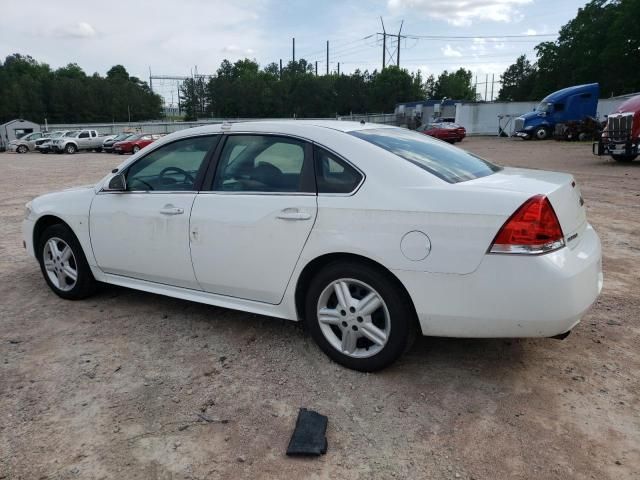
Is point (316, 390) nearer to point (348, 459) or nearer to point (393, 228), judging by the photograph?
point (348, 459)

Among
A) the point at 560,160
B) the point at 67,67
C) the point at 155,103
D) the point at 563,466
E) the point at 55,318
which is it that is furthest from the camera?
the point at 67,67

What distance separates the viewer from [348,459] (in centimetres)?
241

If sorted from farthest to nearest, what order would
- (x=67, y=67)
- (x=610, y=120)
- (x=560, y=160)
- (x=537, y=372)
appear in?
(x=67, y=67), (x=560, y=160), (x=610, y=120), (x=537, y=372)

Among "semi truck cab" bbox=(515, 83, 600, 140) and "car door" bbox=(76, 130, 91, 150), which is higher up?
"semi truck cab" bbox=(515, 83, 600, 140)

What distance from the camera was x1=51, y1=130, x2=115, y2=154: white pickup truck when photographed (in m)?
38.2

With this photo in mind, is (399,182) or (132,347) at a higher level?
(399,182)

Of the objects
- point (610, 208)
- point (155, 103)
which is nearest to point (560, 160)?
point (610, 208)

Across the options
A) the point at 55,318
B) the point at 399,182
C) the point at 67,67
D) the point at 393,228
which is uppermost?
the point at 67,67

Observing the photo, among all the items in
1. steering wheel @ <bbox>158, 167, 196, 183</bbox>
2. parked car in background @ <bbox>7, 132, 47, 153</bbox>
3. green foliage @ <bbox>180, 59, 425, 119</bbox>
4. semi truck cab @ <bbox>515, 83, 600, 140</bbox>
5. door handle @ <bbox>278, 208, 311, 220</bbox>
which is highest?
green foliage @ <bbox>180, 59, 425, 119</bbox>

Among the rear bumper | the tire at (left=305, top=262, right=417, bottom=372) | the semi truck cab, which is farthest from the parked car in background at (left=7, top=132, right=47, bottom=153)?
the rear bumper

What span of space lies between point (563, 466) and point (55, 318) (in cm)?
379

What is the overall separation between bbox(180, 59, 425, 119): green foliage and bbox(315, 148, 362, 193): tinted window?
88491 mm

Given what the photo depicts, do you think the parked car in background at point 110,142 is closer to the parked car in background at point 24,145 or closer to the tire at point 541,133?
the parked car in background at point 24,145

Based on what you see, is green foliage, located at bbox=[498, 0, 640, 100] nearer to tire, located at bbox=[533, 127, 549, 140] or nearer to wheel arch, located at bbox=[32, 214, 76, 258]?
tire, located at bbox=[533, 127, 549, 140]
